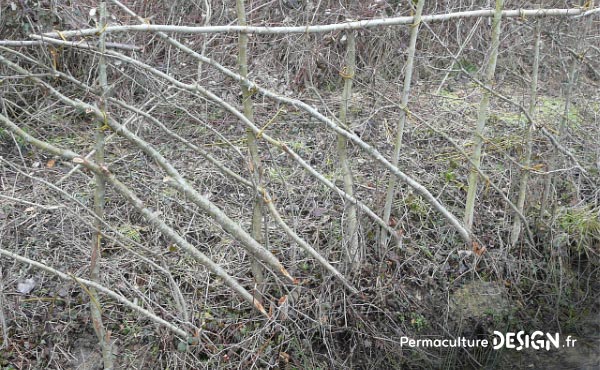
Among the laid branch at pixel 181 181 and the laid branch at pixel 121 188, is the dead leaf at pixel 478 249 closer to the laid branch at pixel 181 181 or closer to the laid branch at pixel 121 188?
the laid branch at pixel 181 181

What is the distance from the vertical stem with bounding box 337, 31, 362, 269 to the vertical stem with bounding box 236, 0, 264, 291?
54cm

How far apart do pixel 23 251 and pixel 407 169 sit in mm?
2752

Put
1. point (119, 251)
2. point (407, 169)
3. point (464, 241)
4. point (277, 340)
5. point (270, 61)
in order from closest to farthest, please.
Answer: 1. point (277, 340)
2. point (119, 251)
3. point (464, 241)
4. point (407, 169)
5. point (270, 61)

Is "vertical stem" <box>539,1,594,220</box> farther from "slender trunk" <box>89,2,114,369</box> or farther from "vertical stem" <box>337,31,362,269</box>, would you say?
"slender trunk" <box>89,2,114,369</box>

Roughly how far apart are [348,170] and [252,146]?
27.2 inches

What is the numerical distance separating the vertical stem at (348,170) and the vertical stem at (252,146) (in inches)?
21.3

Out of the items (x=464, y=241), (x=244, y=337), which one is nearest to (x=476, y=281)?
(x=464, y=241)

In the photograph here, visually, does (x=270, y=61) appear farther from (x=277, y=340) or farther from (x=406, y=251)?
(x=277, y=340)

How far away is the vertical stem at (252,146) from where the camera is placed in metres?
3.30

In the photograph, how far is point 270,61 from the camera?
18.9 ft

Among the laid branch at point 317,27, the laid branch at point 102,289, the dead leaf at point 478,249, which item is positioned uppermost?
the laid branch at point 317,27

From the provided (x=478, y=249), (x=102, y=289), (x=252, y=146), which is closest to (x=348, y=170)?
(x=252, y=146)

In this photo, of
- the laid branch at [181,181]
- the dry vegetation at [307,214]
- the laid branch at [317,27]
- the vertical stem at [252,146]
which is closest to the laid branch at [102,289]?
the dry vegetation at [307,214]

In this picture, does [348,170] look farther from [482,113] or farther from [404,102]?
[482,113]
